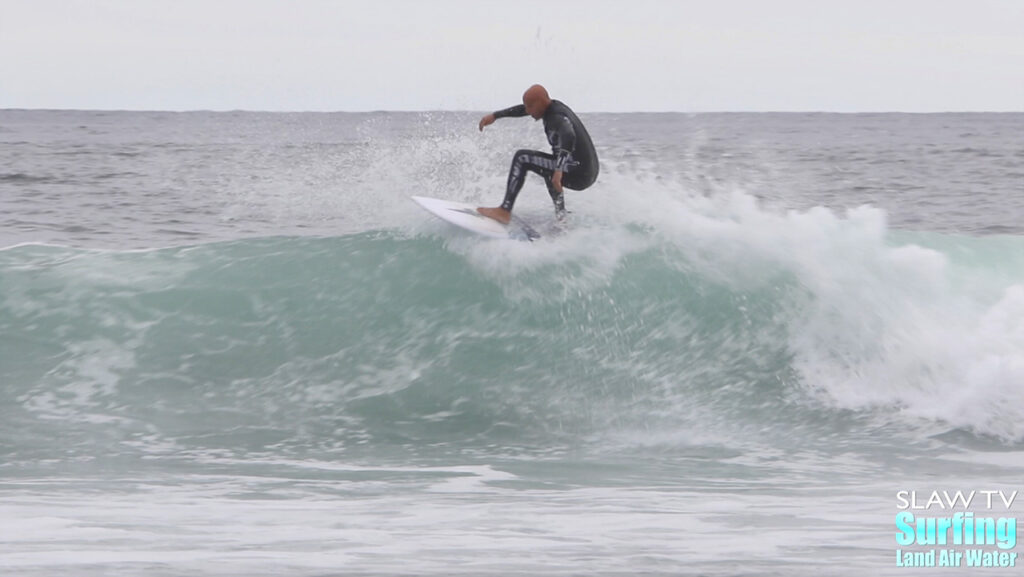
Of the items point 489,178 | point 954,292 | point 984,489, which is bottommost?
point 984,489

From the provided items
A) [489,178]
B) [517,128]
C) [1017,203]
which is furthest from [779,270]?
[1017,203]

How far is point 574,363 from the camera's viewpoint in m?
10.1

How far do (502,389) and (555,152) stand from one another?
2067mm

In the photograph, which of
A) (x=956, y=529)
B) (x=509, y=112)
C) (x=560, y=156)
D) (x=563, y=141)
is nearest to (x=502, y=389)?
(x=560, y=156)

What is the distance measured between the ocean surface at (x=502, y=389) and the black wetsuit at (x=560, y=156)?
697mm

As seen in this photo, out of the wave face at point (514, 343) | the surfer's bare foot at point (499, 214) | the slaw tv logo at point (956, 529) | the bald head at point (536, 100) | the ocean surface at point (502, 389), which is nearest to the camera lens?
the slaw tv logo at point (956, 529)

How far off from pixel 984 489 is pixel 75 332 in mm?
7523

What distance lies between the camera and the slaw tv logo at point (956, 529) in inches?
237

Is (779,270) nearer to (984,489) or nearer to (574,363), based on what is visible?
(574,363)

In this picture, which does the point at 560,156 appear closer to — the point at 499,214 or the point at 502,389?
the point at 499,214

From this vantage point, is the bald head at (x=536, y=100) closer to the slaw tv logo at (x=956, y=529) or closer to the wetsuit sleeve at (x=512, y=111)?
the wetsuit sleeve at (x=512, y=111)

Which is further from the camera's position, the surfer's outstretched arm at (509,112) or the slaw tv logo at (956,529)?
the surfer's outstretched arm at (509,112)

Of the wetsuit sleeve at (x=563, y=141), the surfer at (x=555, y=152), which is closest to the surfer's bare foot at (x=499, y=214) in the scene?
the surfer at (x=555, y=152)

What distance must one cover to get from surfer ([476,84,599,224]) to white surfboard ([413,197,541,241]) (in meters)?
0.36
